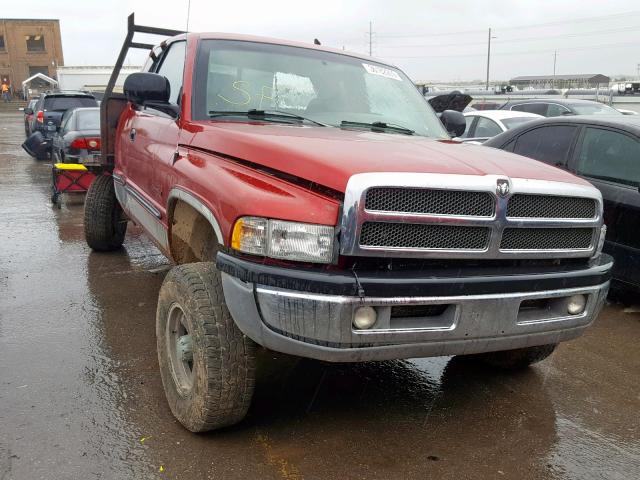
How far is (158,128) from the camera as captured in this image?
3.97 meters

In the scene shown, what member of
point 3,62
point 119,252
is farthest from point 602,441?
point 3,62

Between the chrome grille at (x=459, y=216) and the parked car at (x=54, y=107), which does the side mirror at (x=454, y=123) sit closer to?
the chrome grille at (x=459, y=216)

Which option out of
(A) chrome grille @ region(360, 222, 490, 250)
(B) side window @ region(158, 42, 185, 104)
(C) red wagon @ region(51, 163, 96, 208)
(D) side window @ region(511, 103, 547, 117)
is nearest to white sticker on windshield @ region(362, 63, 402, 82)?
(B) side window @ region(158, 42, 185, 104)

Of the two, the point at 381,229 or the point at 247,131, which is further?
the point at 247,131

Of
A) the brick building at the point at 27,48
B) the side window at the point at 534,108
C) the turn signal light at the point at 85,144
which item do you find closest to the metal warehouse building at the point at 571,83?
the side window at the point at 534,108

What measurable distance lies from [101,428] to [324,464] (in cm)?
113

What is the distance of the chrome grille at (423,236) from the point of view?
2.44 meters

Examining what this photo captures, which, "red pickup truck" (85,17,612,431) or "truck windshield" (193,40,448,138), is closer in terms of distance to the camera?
"red pickup truck" (85,17,612,431)

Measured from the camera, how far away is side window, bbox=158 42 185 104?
398 centimetres

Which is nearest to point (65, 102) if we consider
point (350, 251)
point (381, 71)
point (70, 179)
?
point (70, 179)

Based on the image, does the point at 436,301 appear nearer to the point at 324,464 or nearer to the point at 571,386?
the point at 324,464

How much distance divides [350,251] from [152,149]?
7.05 feet

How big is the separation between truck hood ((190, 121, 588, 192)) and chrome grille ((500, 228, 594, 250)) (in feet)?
0.79

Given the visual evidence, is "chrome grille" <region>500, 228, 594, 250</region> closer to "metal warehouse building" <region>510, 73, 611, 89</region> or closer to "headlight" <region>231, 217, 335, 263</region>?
"headlight" <region>231, 217, 335, 263</region>
